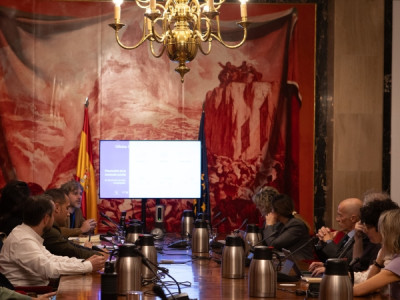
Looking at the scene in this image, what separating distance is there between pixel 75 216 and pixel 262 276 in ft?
13.8

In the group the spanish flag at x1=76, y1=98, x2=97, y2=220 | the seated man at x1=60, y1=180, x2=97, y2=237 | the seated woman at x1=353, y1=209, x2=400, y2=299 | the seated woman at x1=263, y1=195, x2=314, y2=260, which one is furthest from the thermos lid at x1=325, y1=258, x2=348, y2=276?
the spanish flag at x1=76, y1=98, x2=97, y2=220

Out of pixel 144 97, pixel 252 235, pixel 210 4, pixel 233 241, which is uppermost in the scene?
pixel 210 4

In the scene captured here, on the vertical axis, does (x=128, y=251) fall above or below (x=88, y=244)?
above

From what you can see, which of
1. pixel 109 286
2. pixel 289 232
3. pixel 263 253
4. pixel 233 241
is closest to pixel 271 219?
pixel 289 232

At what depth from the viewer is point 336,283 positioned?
127 inches

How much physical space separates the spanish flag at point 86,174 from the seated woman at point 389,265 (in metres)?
4.65

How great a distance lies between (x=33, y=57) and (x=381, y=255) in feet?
17.2

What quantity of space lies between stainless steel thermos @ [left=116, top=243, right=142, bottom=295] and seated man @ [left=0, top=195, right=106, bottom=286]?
2.27ft

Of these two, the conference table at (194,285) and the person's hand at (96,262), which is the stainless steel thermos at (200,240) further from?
the person's hand at (96,262)

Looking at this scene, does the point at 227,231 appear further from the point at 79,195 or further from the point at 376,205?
the point at 376,205

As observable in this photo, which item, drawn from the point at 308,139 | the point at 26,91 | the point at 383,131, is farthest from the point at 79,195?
the point at 383,131

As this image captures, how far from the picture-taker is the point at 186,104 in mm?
8375

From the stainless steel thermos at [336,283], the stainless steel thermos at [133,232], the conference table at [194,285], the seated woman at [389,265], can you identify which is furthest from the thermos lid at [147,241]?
the stainless steel thermos at [336,283]

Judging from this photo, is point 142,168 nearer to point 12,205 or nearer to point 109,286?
point 12,205
